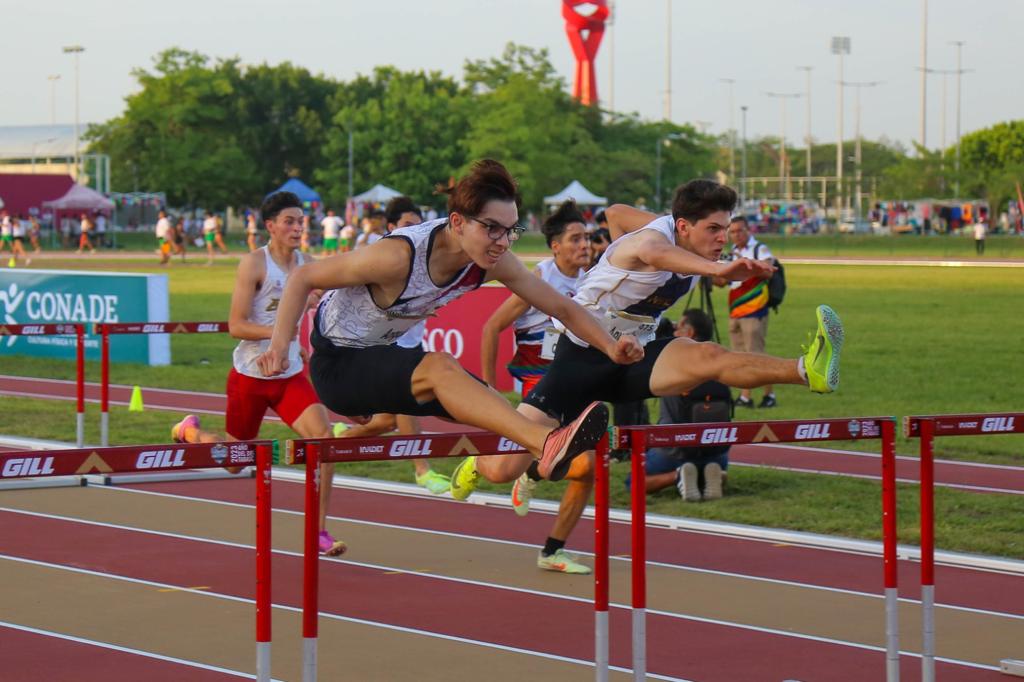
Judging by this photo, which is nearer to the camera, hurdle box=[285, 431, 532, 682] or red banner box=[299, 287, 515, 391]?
hurdle box=[285, 431, 532, 682]

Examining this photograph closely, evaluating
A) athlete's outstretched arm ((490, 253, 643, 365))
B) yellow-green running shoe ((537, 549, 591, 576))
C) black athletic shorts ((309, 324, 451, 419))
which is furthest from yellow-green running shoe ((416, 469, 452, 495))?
athlete's outstretched arm ((490, 253, 643, 365))

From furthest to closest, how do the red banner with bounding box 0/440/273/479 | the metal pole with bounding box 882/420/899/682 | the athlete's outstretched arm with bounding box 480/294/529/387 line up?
the athlete's outstretched arm with bounding box 480/294/529/387
the metal pole with bounding box 882/420/899/682
the red banner with bounding box 0/440/273/479

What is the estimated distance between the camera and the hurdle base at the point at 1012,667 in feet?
19.5

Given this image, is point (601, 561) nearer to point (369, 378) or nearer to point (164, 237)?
point (369, 378)

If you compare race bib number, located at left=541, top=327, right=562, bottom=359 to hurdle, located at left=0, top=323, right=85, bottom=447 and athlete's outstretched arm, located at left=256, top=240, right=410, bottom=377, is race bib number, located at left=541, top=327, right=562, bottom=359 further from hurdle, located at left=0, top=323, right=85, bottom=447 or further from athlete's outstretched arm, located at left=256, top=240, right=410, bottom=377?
athlete's outstretched arm, located at left=256, top=240, right=410, bottom=377

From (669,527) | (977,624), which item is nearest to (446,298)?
(977,624)

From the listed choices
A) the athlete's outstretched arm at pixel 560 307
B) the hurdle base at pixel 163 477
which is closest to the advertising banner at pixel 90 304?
the hurdle base at pixel 163 477

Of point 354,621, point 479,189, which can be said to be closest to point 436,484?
point 354,621

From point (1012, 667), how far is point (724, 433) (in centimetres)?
177

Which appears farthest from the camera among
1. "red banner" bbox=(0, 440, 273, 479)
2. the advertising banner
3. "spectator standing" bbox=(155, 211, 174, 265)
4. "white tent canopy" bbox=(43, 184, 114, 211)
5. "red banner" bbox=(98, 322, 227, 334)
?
"white tent canopy" bbox=(43, 184, 114, 211)

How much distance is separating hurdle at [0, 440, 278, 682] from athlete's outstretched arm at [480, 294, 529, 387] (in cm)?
435

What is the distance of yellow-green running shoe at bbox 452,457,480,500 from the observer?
7422 millimetres

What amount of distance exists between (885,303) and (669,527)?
21253 millimetres

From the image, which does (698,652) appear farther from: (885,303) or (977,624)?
(885,303)
